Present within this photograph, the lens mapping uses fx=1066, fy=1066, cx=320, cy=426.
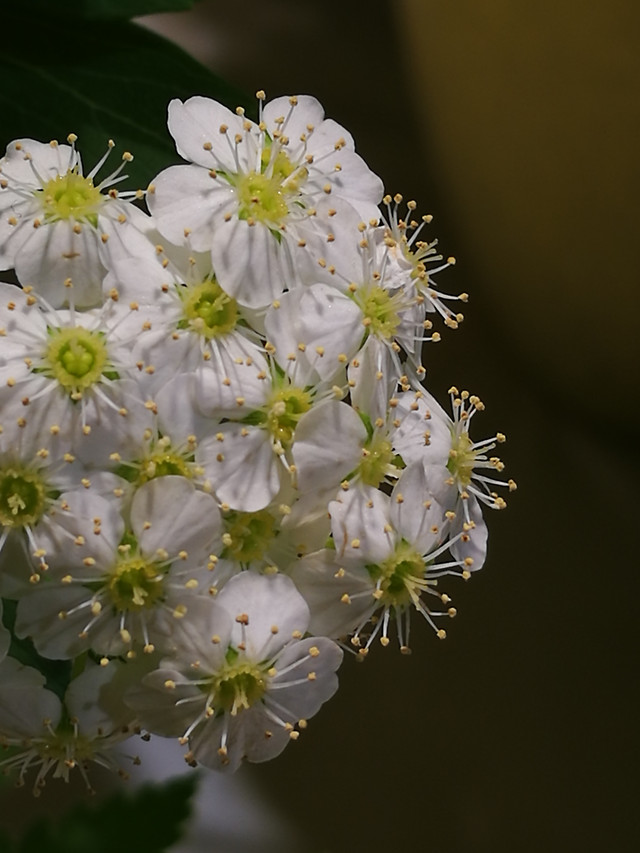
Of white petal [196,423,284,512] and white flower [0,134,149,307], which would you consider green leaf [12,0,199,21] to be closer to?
white flower [0,134,149,307]

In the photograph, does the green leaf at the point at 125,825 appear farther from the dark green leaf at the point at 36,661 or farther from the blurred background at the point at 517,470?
the blurred background at the point at 517,470

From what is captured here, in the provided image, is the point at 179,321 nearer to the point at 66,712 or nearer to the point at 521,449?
the point at 66,712

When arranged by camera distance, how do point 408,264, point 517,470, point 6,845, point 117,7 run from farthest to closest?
point 517,470 → point 117,7 → point 408,264 → point 6,845

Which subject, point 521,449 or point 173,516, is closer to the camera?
point 173,516

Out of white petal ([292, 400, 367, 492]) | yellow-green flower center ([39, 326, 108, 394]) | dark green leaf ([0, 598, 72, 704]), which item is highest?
white petal ([292, 400, 367, 492])

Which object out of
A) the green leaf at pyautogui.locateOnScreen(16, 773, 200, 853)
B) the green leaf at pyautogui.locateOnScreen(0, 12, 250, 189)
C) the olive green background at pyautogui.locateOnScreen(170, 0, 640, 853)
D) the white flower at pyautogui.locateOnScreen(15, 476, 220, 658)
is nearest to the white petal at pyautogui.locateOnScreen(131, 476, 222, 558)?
Answer: the white flower at pyautogui.locateOnScreen(15, 476, 220, 658)

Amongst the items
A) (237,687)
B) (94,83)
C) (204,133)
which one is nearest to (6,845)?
(237,687)
